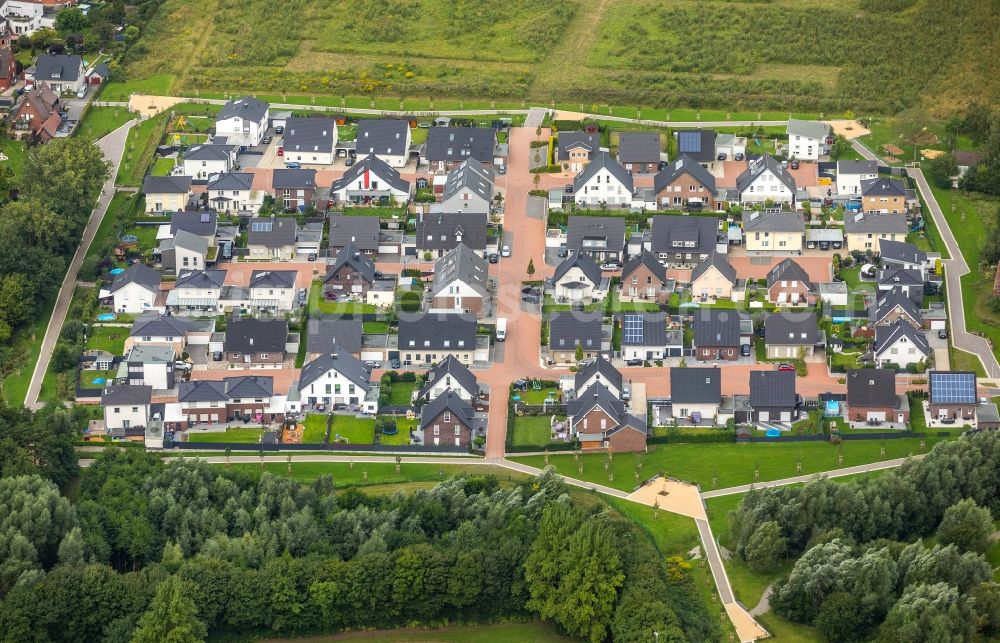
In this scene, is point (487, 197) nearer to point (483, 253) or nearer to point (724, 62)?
point (483, 253)

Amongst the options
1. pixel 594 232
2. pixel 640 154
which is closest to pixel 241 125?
pixel 640 154

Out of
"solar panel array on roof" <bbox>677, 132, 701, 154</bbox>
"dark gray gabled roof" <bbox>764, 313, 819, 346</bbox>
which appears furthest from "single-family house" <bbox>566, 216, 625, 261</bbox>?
"dark gray gabled roof" <bbox>764, 313, 819, 346</bbox>

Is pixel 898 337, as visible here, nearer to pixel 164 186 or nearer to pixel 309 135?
pixel 309 135

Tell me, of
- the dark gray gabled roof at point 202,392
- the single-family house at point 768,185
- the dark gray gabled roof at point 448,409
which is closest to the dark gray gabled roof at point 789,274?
the single-family house at point 768,185

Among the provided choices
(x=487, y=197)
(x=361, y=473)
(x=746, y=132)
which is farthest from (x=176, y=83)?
(x=361, y=473)

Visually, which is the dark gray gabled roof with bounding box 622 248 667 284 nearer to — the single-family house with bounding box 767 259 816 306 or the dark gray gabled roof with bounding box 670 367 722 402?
the single-family house with bounding box 767 259 816 306
